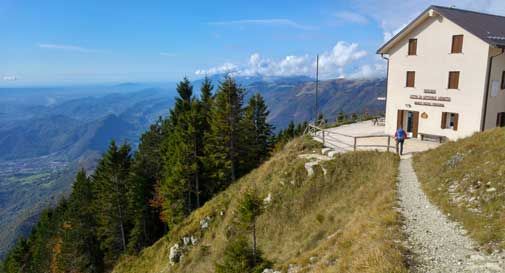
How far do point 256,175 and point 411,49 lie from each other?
17.1 meters

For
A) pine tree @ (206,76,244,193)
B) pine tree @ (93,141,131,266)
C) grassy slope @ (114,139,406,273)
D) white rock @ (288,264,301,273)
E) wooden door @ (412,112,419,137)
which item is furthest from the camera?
pine tree @ (93,141,131,266)

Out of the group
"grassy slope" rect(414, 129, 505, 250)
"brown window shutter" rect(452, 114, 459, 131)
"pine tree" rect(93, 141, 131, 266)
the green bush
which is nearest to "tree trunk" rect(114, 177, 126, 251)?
"pine tree" rect(93, 141, 131, 266)

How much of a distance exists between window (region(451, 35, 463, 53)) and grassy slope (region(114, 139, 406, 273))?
34.7 ft

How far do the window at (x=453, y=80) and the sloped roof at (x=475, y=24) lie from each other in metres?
2.98

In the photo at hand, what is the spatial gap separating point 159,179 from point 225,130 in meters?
14.6

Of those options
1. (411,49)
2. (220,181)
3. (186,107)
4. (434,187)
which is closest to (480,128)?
(411,49)

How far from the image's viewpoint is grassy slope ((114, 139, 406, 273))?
34.9 feet

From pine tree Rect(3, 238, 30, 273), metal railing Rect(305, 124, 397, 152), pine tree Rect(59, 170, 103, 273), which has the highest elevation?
metal railing Rect(305, 124, 397, 152)

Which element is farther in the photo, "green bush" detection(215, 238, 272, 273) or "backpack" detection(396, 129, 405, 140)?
"backpack" detection(396, 129, 405, 140)

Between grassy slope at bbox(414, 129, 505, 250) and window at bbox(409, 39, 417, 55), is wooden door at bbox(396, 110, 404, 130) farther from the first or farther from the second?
grassy slope at bbox(414, 129, 505, 250)

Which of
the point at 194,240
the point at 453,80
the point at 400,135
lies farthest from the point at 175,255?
the point at 453,80

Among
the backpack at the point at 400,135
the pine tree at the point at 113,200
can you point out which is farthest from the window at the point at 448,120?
the pine tree at the point at 113,200

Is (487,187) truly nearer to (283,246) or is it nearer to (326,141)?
(283,246)

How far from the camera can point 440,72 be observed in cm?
2561
